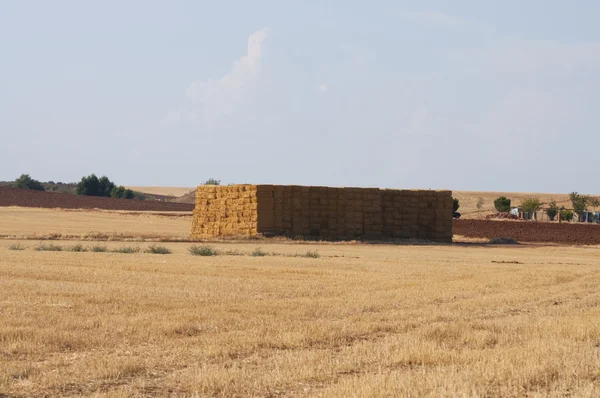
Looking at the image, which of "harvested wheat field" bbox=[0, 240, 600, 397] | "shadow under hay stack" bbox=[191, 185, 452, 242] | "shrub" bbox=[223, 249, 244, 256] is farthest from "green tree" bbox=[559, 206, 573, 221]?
"harvested wheat field" bbox=[0, 240, 600, 397]

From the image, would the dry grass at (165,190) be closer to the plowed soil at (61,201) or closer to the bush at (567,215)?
the plowed soil at (61,201)

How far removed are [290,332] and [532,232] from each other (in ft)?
134

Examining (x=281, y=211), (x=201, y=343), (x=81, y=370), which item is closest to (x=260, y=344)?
(x=201, y=343)

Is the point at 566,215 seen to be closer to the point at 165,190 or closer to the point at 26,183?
the point at 26,183

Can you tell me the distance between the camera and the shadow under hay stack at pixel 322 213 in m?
38.0

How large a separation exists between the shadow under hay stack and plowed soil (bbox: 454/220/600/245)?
672 centimetres

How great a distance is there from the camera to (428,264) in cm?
2486

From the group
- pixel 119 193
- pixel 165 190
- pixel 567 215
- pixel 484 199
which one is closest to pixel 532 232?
pixel 567 215

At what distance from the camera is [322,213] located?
39.2 metres

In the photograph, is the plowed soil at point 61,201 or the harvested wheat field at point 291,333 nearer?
the harvested wheat field at point 291,333

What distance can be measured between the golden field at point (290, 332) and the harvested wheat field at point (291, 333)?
0.03m

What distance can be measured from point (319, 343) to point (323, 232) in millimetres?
28723

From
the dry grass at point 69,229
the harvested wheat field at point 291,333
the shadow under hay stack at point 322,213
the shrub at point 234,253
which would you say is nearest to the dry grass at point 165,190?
the dry grass at point 69,229

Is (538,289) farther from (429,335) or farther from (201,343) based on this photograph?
(201,343)
